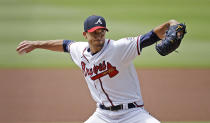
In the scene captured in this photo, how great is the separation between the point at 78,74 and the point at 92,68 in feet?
13.1

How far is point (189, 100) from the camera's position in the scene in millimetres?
6488

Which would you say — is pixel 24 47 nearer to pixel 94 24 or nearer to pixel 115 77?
pixel 94 24

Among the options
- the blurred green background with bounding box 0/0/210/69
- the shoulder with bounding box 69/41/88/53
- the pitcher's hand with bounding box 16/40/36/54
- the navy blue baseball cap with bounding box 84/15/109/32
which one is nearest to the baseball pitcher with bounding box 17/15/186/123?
the navy blue baseball cap with bounding box 84/15/109/32

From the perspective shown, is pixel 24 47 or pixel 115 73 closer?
pixel 115 73

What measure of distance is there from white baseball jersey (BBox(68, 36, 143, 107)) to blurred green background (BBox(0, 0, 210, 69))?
4.48 m

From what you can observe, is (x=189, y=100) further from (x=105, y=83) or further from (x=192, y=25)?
(x=105, y=83)

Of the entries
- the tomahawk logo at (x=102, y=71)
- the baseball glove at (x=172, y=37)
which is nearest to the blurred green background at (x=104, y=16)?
the tomahawk logo at (x=102, y=71)

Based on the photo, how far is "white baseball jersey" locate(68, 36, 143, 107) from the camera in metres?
3.29

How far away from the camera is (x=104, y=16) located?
848cm

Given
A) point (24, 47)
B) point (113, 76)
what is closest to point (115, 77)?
point (113, 76)

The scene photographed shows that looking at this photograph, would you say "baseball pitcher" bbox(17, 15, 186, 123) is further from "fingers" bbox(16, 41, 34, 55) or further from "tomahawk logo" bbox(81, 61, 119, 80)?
"fingers" bbox(16, 41, 34, 55)

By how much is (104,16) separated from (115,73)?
5.26 metres

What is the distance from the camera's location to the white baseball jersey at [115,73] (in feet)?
10.8

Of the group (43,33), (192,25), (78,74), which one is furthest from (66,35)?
(192,25)
